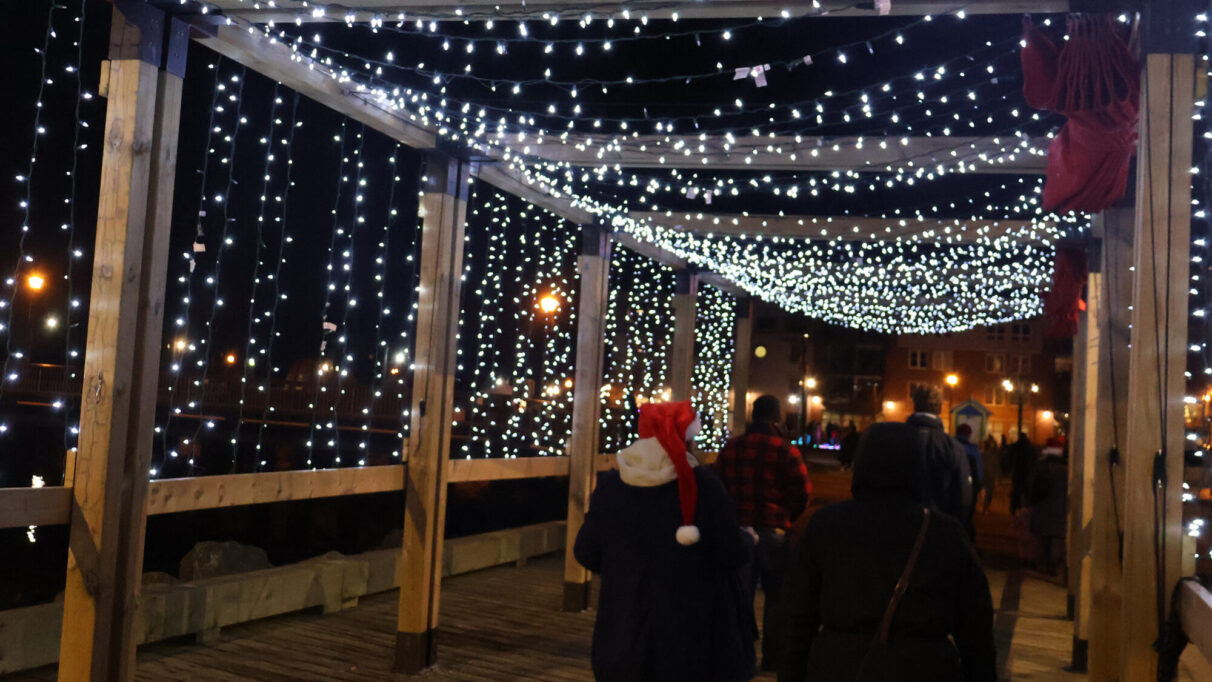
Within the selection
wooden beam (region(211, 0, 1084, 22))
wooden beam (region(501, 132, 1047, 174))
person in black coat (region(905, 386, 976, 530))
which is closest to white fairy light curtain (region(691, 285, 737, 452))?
wooden beam (region(501, 132, 1047, 174))

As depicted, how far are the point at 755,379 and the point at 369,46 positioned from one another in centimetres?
5376

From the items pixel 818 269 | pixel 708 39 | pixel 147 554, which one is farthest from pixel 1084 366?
pixel 147 554

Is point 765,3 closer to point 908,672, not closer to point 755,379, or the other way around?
point 908,672

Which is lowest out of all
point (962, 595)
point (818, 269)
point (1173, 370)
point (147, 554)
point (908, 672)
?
point (147, 554)

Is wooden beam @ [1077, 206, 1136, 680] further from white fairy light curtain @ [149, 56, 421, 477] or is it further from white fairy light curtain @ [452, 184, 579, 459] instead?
white fairy light curtain @ [452, 184, 579, 459]

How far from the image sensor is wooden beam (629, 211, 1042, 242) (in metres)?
8.45

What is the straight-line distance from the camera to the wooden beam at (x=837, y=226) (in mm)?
8445

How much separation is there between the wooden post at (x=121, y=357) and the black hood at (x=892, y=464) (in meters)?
2.90

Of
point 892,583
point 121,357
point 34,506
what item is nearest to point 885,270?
point 121,357

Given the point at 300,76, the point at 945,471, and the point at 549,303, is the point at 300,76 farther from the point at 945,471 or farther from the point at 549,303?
the point at 549,303

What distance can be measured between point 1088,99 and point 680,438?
2.11 meters

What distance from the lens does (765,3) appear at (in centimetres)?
406

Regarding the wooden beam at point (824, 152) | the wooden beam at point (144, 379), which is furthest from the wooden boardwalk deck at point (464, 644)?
the wooden beam at point (824, 152)

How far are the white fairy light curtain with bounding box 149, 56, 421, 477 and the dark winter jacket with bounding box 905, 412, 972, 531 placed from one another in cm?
337
